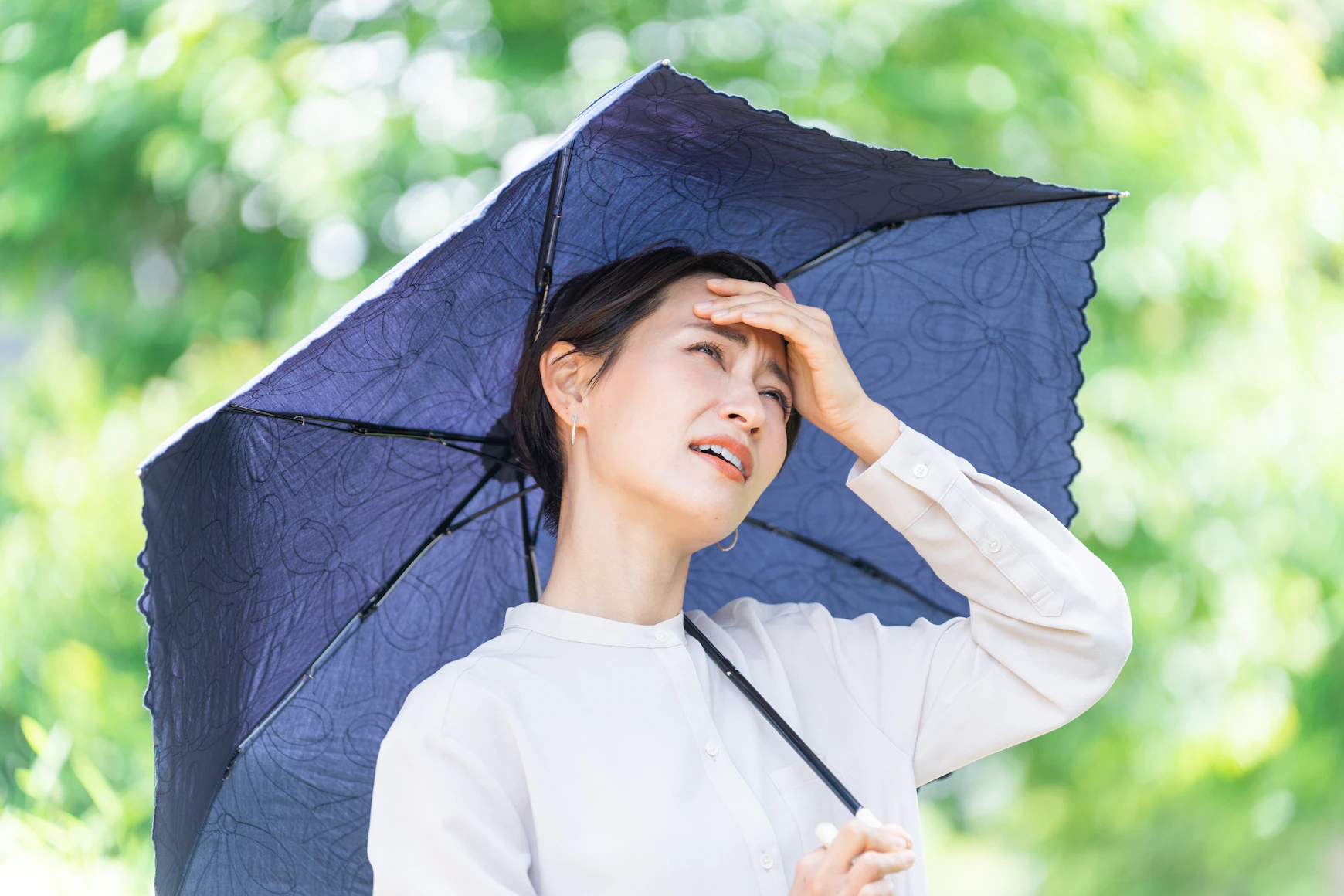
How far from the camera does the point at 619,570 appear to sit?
1713 mm

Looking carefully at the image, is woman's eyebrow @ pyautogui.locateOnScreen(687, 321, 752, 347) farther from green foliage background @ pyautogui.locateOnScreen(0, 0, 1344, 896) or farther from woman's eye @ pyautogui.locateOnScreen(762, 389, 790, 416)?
green foliage background @ pyautogui.locateOnScreen(0, 0, 1344, 896)

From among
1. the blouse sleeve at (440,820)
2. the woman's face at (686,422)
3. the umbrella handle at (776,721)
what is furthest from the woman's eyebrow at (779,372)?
the blouse sleeve at (440,820)

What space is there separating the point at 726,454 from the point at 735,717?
373mm

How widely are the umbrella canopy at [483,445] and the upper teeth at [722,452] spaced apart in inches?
14.8

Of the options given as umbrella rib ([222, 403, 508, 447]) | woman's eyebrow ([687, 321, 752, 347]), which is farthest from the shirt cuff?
umbrella rib ([222, 403, 508, 447])

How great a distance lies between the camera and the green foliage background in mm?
4414

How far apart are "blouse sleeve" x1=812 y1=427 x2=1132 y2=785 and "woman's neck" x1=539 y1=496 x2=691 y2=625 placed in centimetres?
30

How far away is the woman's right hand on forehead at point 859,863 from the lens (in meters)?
1.27

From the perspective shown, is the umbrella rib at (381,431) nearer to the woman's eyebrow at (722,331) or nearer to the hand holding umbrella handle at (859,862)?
the woman's eyebrow at (722,331)

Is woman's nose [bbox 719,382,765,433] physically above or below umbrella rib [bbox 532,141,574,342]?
below

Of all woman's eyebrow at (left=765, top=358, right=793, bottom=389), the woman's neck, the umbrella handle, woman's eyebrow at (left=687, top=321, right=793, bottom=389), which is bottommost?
the umbrella handle

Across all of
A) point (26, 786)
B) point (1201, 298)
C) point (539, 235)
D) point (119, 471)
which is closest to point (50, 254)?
point (119, 471)

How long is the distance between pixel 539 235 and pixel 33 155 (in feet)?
12.2

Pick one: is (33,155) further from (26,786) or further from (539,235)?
(539,235)
